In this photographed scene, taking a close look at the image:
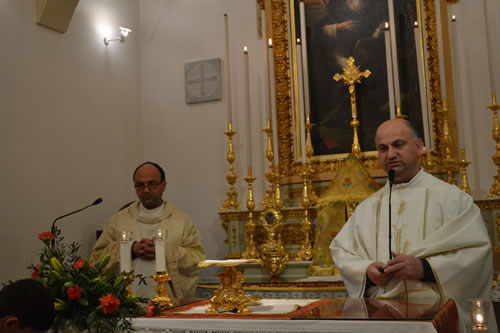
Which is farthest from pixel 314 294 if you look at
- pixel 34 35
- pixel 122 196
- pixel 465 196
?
pixel 34 35

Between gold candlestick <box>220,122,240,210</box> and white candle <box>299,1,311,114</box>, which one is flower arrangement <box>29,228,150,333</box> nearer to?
gold candlestick <box>220,122,240,210</box>

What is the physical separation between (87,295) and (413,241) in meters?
1.96

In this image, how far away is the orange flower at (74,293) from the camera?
105 inches

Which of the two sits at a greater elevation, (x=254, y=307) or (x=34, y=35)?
(x=34, y=35)

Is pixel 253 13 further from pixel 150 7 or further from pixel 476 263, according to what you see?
pixel 476 263

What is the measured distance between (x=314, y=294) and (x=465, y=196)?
1578mm

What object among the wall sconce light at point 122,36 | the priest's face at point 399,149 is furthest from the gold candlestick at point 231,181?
the priest's face at point 399,149

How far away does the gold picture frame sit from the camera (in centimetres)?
600

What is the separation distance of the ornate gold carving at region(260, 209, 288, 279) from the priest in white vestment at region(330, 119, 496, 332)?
168 centimetres

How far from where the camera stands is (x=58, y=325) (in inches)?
107

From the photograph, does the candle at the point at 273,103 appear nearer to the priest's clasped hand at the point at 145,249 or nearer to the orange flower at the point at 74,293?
the priest's clasped hand at the point at 145,249

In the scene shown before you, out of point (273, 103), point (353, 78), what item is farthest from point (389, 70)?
point (273, 103)

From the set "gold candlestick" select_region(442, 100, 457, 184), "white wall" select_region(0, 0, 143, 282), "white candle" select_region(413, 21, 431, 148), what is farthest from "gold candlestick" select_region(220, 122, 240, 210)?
"gold candlestick" select_region(442, 100, 457, 184)

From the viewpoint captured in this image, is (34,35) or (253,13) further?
(253,13)
